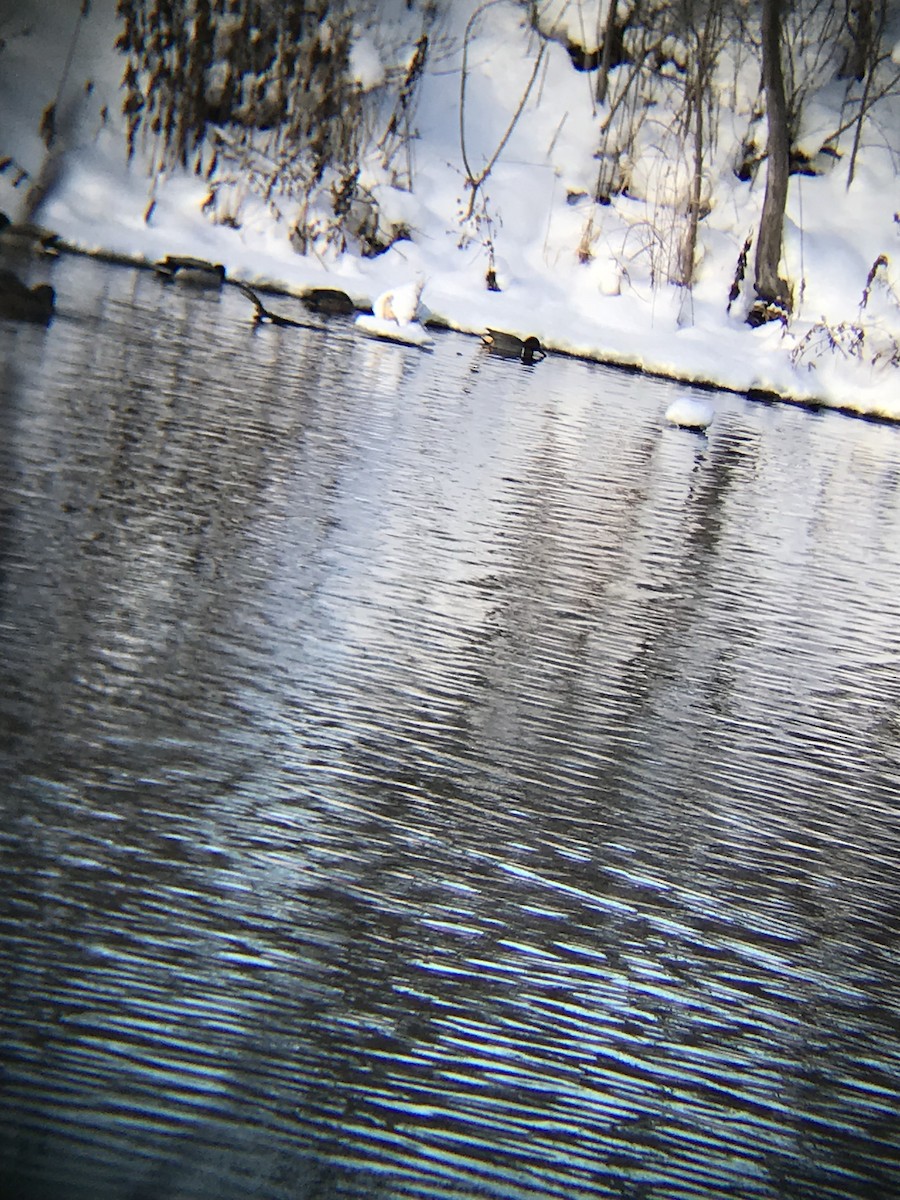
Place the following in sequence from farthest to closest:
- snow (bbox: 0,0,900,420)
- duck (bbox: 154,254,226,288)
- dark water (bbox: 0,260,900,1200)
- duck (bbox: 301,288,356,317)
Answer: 1. snow (bbox: 0,0,900,420)
2. duck (bbox: 301,288,356,317)
3. duck (bbox: 154,254,226,288)
4. dark water (bbox: 0,260,900,1200)

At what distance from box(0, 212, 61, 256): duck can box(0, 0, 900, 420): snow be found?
0.64 meters

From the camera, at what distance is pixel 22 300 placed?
33.2 ft

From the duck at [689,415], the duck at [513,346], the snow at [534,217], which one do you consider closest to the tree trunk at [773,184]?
the snow at [534,217]

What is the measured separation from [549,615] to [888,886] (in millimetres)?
2138

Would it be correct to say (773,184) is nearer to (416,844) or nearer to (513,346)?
(513,346)

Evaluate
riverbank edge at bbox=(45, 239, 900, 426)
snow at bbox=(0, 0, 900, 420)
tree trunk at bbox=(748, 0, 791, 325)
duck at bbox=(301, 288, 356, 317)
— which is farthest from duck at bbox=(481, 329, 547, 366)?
tree trunk at bbox=(748, 0, 791, 325)

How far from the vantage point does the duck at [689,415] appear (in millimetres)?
13562

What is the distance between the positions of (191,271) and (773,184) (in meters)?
11.1

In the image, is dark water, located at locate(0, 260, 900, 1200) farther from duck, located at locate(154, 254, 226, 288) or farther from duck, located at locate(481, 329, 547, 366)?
duck, located at locate(481, 329, 547, 366)

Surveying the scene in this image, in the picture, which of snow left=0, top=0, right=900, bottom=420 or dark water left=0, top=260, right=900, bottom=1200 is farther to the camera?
snow left=0, top=0, right=900, bottom=420

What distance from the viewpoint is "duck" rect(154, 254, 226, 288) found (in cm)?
1712

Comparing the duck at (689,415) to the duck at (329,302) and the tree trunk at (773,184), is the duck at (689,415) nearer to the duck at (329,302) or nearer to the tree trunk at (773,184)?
the duck at (329,302)

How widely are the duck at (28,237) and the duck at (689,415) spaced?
23.7 ft

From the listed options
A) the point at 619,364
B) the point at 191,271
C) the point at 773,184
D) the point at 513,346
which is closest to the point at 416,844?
the point at 513,346
